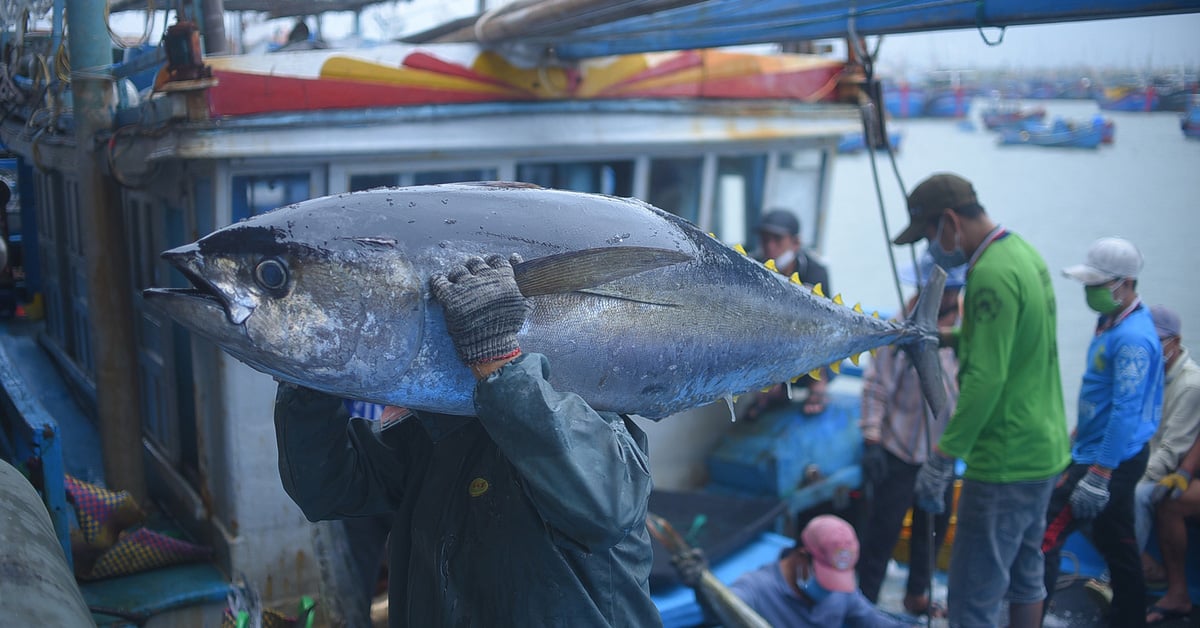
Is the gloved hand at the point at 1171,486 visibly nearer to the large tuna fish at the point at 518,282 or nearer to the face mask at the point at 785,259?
the face mask at the point at 785,259

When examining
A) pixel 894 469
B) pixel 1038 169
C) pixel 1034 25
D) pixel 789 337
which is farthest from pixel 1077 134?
pixel 789 337

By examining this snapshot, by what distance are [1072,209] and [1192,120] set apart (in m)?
16.7

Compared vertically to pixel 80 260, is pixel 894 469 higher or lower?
lower

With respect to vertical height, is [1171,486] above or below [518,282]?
below

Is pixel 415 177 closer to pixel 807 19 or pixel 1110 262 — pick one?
pixel 807 19

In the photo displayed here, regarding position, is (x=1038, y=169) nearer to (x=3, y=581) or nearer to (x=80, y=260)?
(x=80, y=260)

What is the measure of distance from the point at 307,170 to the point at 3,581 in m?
3.05

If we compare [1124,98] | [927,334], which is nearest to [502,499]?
[927,334]

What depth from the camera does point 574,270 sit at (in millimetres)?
1729

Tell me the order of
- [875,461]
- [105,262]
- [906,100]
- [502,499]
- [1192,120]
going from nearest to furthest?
[502,499], [105,262], [875,461], [1192,120], [906,100]

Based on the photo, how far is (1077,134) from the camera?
2102 cm

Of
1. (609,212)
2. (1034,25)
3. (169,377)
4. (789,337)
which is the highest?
(1034,25)

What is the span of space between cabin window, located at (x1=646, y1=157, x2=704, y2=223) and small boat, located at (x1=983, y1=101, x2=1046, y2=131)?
2389 cm

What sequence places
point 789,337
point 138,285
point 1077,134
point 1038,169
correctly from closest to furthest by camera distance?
1. point 789,337
2. point 138,285
3. point 1077,134
4. point 1038,169
